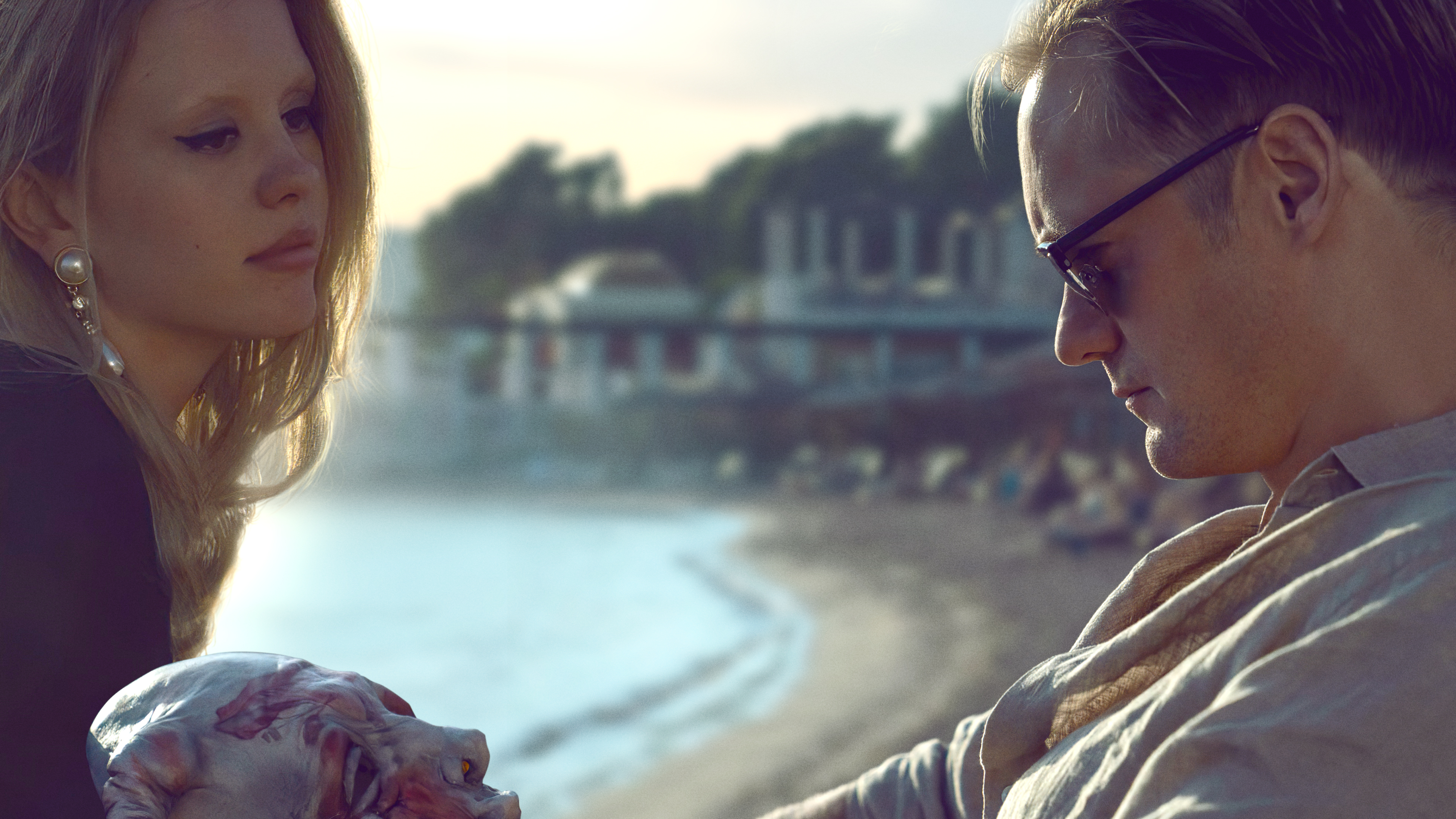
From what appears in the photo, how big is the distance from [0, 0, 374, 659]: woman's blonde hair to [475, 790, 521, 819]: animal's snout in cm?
59

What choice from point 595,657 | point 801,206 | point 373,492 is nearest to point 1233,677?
point 595,657

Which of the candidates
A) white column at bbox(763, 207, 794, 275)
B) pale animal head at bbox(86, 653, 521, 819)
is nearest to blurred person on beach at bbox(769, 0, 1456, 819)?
pale animal head at bbox(86, 653, 521, 819)

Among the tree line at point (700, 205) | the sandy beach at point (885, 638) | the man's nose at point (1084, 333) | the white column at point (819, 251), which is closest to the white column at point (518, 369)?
the tree line at point (700, 205)

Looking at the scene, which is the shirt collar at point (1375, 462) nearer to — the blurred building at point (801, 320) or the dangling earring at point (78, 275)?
the dangling earring at point (78, 275)

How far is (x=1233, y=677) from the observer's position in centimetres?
84

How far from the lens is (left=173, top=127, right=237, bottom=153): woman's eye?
1392 mm

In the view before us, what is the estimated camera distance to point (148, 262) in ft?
4.63

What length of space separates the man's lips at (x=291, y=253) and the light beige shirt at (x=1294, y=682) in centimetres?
98

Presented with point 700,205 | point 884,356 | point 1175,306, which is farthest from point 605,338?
point 1175,306

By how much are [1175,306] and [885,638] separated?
15.9 meters

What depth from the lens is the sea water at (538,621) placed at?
14.2 metres

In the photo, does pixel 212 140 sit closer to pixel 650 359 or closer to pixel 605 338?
pixel 650 359

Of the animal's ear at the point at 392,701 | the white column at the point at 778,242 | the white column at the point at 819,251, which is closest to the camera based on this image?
the animal's ear at the point at 392,701

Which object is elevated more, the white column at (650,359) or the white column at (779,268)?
the white column at (779,268)
